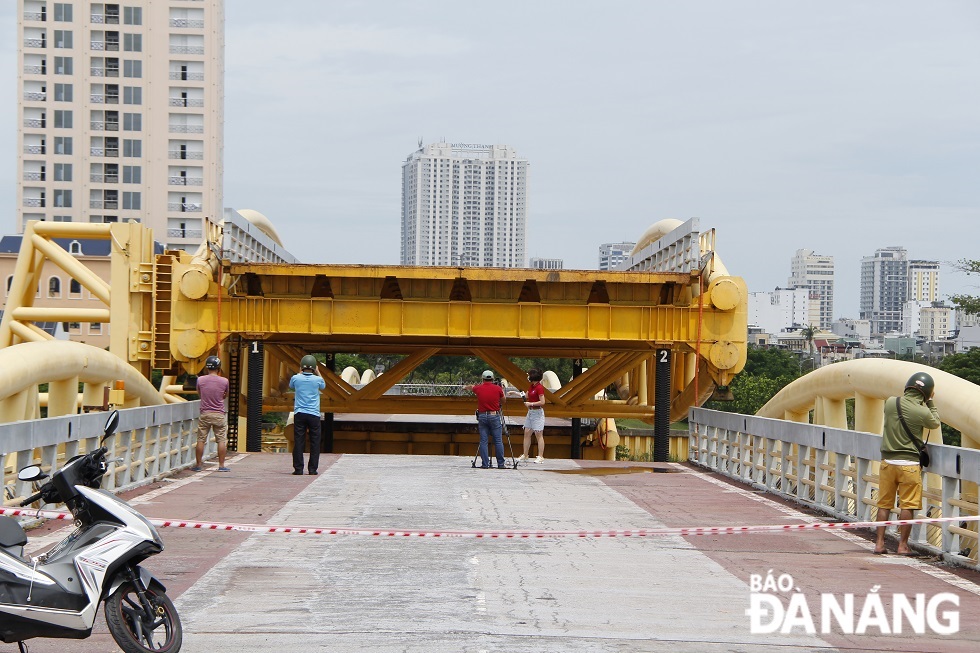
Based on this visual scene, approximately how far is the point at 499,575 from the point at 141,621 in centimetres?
368

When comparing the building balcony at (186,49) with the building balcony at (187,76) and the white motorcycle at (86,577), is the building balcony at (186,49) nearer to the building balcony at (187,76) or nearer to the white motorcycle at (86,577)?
the building balcony at (187,76)

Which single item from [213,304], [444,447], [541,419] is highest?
[213,304]

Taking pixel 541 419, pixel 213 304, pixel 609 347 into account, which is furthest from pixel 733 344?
pixel 213 304

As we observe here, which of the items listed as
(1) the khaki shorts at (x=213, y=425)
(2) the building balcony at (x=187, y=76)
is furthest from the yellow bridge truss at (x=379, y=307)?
(2) the building balcony at (x=187, y=76)

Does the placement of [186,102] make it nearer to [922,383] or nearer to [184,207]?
[184,207]

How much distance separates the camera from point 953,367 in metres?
88.4

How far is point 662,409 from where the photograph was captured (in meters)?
26.6

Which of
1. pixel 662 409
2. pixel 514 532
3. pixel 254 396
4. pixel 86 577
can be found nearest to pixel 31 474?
pixel 86 577

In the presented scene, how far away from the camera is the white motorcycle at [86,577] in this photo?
21.5 ft

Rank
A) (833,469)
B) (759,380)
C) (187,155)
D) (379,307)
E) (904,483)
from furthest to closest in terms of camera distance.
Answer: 1. (759,380)
2. (187,155)
3. (379,307)
4. (833,469)
5. (904,483)

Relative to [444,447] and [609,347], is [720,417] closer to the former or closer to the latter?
[609,347]

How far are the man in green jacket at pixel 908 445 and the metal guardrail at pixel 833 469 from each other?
21 centimetres

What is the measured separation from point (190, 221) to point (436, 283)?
7764 cm

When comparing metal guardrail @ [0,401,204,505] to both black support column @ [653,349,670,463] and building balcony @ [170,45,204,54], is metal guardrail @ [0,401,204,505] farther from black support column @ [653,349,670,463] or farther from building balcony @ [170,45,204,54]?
building balcony @ [170,45,204,54]
